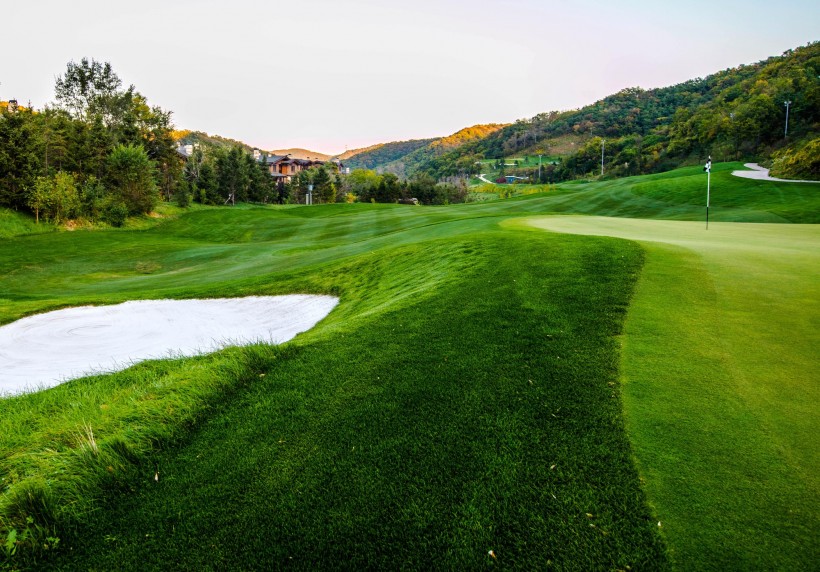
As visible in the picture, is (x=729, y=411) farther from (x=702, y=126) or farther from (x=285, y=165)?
(x=285, y=165)

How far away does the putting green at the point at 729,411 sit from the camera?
2.59 m

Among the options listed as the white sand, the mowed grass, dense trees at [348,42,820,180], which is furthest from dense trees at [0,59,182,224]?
dense trees at [348,42,820,180]

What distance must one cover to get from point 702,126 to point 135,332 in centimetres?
7317

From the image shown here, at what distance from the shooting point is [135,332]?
36.9ft

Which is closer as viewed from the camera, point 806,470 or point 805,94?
point 806,470

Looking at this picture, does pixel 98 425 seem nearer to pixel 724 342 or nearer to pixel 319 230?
pixel 724 342

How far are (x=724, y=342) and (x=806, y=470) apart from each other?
7.67ft

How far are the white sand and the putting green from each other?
24.2 ft

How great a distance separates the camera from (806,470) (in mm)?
3055

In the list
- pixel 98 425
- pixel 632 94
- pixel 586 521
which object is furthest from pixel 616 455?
pixel 632 94

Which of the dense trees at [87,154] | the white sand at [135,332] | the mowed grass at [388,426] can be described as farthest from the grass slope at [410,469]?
the dense trees at [87,154]

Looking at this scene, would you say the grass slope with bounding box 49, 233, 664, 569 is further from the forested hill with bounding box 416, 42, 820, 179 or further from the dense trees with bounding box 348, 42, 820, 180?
the forested hill with bounding box 416, 42, 820, 179

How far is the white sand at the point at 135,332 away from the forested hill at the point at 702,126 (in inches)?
1639

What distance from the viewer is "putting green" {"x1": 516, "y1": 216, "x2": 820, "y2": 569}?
2.59 metres
